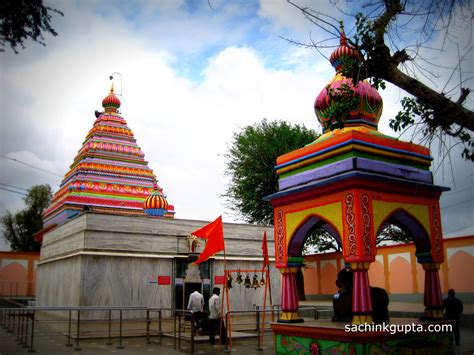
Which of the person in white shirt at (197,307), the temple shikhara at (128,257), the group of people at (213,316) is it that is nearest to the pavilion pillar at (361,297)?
the group of people at (213,316)

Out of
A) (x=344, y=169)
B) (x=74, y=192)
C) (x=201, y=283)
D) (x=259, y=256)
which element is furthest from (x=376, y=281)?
(x=344, y=169)

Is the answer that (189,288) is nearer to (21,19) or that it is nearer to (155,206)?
(155,206)

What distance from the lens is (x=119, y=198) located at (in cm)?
2339

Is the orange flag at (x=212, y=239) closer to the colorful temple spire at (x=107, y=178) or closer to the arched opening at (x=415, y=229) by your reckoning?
Answer: the arched opening at (x=415, y=229)

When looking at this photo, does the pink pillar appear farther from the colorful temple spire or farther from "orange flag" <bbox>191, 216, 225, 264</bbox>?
the colorful temple spire

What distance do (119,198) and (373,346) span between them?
17943 millimetres

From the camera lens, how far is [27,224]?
42344 mm

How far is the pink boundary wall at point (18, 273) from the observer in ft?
98.4

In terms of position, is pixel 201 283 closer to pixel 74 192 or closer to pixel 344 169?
pixel 74 192

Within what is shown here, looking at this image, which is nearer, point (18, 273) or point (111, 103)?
point (111, 103)

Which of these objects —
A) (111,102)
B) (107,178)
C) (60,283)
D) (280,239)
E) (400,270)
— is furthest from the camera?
(111,102)

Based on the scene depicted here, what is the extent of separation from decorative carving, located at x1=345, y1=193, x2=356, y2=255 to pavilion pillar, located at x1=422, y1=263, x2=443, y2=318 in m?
2.23

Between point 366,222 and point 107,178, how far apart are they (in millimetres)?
18101

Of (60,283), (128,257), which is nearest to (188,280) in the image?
(128,257)
